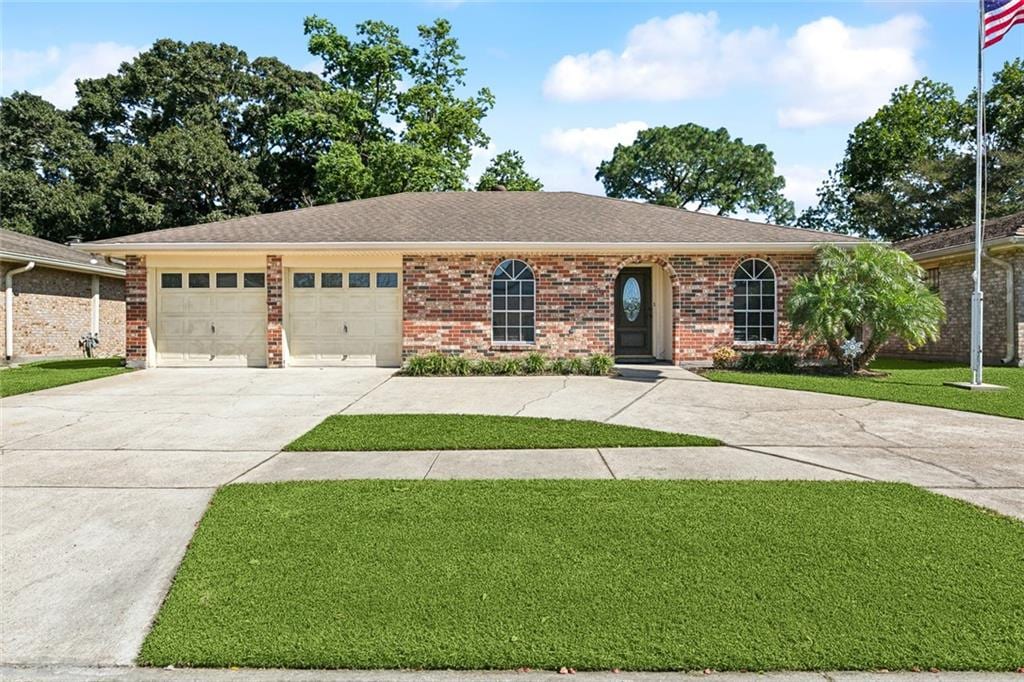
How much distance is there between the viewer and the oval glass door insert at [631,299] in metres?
14.2

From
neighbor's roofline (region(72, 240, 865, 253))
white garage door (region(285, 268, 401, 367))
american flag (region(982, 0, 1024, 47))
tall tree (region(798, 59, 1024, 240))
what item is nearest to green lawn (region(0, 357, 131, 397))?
neighbor's roofline (region(72, 240, 865, 253))

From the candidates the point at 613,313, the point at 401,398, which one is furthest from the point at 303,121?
the point at 401,398

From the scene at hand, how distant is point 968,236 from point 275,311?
17360mm

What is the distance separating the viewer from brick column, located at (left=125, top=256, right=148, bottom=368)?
13.0 meters

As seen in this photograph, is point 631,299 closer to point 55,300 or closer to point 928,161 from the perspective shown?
point 55,300

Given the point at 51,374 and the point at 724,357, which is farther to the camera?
the point at 724,357

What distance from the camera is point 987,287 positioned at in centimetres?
1391

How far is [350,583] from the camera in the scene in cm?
323

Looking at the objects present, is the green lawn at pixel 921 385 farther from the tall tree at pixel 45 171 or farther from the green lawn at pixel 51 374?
the tall tree at pixel 45 171

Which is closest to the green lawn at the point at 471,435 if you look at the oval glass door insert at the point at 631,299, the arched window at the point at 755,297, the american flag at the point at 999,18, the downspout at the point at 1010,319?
the oval glass door insert at the point at 631,299

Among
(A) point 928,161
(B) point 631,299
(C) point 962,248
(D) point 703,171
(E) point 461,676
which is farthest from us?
(D) point 703,171

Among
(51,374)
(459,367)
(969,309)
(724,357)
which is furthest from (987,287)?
(51,374)

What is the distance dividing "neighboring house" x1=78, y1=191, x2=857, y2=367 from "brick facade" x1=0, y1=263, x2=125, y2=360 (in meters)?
5.32

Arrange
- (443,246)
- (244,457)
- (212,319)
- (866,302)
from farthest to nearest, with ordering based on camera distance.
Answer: (212,319) → (443,246) → (866,302) → (244,457)
